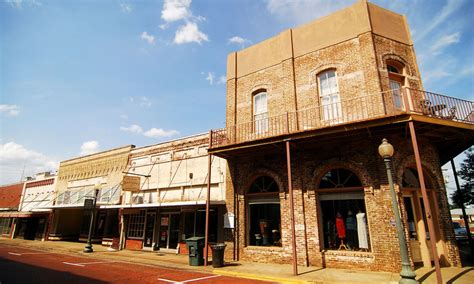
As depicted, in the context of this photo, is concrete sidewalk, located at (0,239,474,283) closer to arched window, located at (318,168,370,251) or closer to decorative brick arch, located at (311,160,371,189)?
arched window, located at (318,168,370,251)

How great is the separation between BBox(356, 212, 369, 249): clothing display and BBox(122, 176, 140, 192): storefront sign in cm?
1320

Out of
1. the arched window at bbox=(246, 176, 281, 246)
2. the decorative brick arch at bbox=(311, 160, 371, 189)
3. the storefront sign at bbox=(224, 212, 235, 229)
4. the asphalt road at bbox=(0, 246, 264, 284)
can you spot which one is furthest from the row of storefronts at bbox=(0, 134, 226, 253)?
the decorative brick arch at bbox=(311, 160, 371, 189)

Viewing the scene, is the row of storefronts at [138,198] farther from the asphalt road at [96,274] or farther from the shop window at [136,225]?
the asphalt road at [96,274]

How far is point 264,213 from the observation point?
12406 millimetres

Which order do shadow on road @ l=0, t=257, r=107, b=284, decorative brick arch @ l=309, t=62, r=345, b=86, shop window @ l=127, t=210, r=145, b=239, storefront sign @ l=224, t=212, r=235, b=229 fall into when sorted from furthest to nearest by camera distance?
shop window @ l=127, t=210, r=145, b=239
storefront sign @ l=224, t=212, r=235, b=229
decorative brick arch @ l=309, t=62, r=345, b=86
shadow on road @ l=0, t=257, r=107, b=284

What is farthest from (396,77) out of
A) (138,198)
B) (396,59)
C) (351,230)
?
(138,198)

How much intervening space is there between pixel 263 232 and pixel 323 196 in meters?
3.15

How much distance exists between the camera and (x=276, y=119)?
1288cm

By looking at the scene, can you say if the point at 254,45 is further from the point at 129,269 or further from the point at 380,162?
the point at 129,269

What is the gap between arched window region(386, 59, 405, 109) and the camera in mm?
Result: 11227

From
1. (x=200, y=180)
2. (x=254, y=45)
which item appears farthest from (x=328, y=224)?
(x=254, y=45)

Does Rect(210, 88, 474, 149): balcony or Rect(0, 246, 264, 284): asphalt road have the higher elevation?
Rect(210, 88, 474, 149): balcony

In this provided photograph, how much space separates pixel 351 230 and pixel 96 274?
9188 millimetres

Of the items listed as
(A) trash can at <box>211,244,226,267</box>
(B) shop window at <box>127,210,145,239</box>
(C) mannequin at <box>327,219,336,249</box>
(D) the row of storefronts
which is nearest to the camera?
(C) mannequin at <box>327,219,336,249</box>
